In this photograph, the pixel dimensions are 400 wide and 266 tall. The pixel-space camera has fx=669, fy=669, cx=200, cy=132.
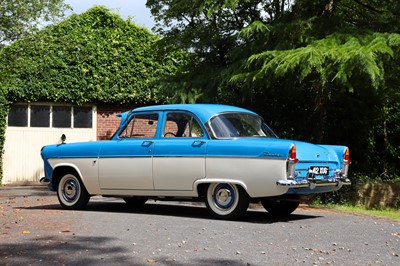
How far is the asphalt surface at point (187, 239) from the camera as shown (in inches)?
258

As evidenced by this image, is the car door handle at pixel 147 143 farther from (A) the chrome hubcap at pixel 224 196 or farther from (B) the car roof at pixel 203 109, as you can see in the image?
(A) the chrome hubcap at pixel 224 196

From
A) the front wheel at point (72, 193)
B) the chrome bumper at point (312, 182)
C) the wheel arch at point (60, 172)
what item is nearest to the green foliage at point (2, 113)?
the wheel arch at point (60, 172)

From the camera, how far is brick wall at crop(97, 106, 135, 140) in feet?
71.7

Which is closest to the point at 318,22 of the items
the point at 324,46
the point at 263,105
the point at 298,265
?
the point at 324,46

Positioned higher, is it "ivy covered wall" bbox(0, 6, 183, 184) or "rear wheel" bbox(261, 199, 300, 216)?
"ivy covered wall" bbox(0, 6, 183, 184)

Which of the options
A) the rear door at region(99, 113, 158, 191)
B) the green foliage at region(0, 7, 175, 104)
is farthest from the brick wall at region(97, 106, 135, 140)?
the rear door at region(99, 113, 158, 191)

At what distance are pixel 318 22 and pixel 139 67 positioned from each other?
944 cm

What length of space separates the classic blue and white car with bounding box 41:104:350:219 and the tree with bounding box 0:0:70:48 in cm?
656

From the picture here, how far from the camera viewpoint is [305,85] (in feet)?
51.3

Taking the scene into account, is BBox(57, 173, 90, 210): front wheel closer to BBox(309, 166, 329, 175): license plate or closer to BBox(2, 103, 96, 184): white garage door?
BBox(309, 166, 329, 175): license plate

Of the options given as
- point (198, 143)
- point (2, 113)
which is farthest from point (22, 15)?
point (198, 143)

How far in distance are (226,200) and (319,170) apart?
1.43 metres

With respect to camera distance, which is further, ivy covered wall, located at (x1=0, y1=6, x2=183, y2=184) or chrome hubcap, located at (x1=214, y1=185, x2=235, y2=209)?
ivy covered wall, located at (x1=0, y1=6, x2=183, y2=184)

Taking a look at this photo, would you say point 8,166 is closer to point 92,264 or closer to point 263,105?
point 263,105
